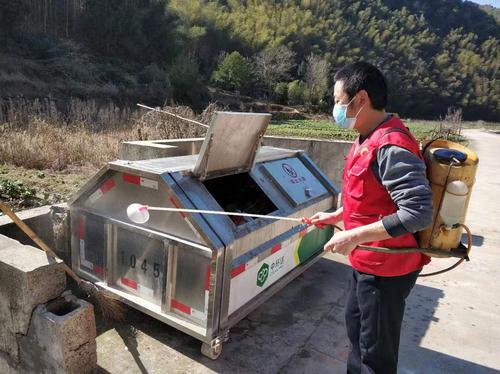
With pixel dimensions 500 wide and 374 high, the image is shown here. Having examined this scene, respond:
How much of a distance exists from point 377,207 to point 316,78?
2054 inches

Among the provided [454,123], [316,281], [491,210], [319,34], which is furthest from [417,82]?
[316,281]

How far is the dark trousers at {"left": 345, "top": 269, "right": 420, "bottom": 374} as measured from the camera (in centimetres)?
184

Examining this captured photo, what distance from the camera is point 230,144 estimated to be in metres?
2.85

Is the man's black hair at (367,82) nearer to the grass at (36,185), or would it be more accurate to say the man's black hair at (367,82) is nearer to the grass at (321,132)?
the grass at (36,185)

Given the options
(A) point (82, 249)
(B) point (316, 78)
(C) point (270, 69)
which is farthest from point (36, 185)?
(B) point (316, 78)

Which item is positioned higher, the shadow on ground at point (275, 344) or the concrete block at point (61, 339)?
the concrete block at point (61, 339)

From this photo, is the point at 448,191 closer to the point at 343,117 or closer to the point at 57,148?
the point at 343,117

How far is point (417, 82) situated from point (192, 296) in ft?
247

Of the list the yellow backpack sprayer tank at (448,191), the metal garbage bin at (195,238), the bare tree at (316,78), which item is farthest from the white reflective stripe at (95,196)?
the bare tree at (316,78)

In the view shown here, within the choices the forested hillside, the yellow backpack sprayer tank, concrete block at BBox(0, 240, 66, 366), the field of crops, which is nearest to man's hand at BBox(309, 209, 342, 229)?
the yellow backpack sprayer tank

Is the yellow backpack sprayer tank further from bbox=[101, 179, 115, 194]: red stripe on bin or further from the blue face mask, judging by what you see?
bbox=[101, 179, 115, 194]: red stripe on bin

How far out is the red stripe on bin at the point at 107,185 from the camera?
2.83 metres

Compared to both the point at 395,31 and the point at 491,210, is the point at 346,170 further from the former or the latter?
the point at 395,31

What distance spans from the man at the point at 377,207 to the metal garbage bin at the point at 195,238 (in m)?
0.88
